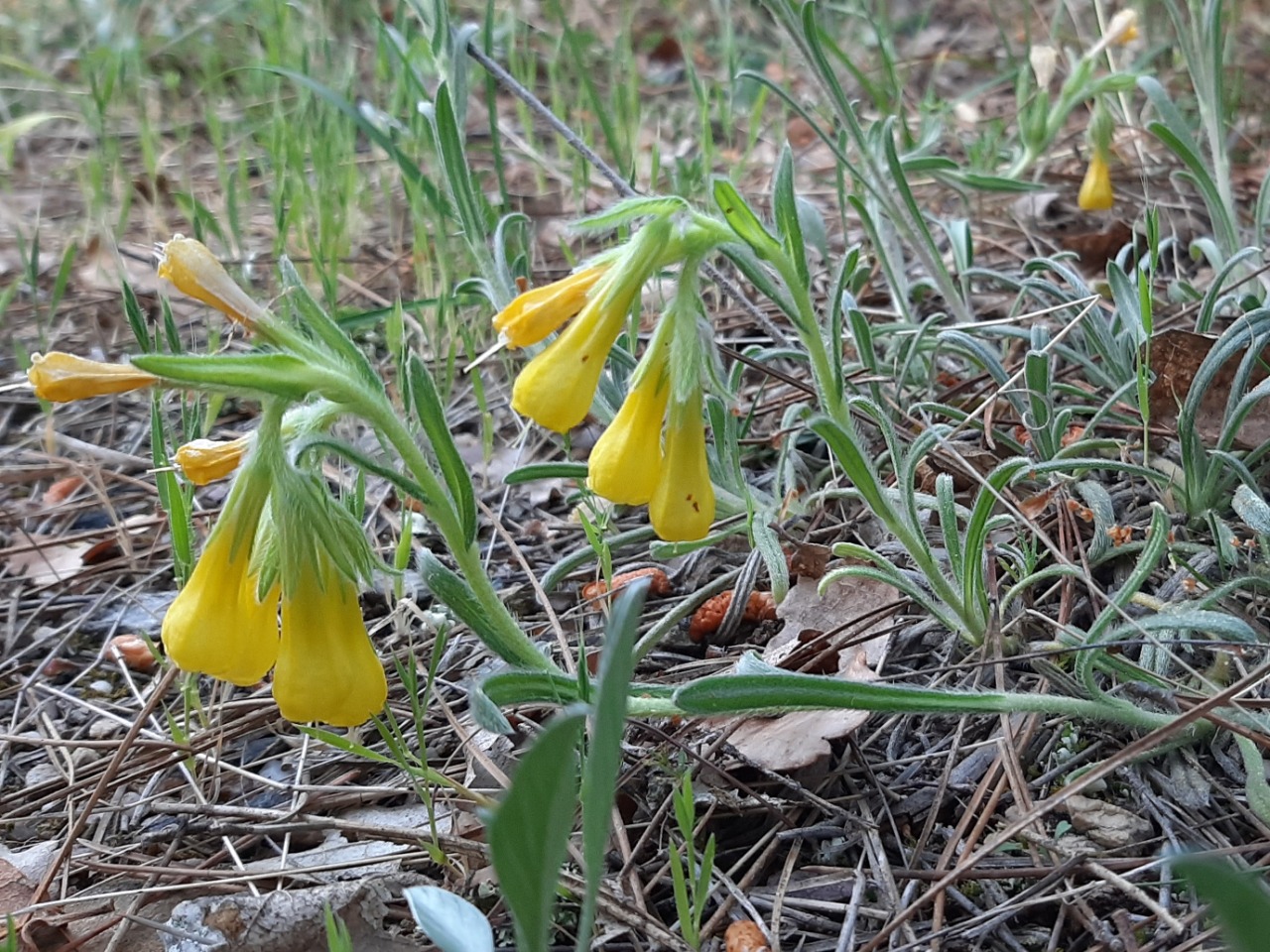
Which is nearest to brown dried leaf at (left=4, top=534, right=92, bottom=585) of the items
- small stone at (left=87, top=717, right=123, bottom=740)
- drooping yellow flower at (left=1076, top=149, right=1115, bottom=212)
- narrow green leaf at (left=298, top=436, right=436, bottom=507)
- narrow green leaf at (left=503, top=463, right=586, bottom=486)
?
small stone at (left=87, top=717, right=123, bottom=740)

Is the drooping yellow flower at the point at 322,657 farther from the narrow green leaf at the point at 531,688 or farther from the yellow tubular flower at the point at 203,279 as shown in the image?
the yellow tubular flower at the point at 203,279

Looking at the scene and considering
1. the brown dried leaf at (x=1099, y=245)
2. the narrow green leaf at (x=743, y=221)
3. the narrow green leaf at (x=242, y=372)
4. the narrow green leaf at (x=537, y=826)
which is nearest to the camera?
the narrow green leaf at (x=537, y=826)

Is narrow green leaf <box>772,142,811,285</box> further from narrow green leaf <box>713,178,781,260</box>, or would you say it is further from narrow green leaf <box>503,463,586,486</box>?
narrow green leaf <box>503,463,586,486</box>

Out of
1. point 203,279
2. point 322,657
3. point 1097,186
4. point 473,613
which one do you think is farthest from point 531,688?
point 1097,186

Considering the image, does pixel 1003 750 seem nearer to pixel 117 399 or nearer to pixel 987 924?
pixel 987 924

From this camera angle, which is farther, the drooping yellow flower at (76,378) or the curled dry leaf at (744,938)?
the curled dry leaf at (744,938)

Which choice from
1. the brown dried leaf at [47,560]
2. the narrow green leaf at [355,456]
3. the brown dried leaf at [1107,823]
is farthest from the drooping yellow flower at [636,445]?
the brown dried leaf at [47,560]

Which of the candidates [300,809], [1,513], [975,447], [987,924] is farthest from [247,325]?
[1,513]
